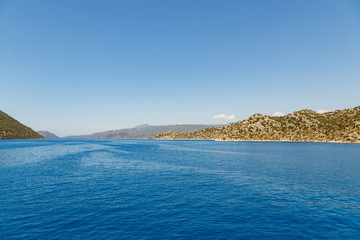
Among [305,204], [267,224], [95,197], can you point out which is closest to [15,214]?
[95,197]

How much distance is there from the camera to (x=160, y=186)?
134ft

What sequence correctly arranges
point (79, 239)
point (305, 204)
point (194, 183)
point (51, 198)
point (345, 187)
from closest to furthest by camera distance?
point (79, 239)
point (305, 204)
point (51, 198)
point (345, 187)
point (194, 183)

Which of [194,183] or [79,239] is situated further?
[194,183]

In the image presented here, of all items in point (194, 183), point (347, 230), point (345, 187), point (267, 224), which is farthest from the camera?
point (194, 183)

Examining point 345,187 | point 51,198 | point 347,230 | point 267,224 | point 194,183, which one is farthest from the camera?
point 194,183

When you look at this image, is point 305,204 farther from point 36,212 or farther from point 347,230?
point 36,212

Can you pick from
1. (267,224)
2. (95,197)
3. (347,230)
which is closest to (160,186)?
(95,197)

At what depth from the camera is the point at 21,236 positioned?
20234mm

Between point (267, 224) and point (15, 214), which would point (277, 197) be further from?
point (15, 214)

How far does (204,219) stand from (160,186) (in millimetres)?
18146

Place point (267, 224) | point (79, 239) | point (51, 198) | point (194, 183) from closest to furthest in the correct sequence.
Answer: point (79, 239) → point (267, 224) → point (51, 198) → point (194, 183)

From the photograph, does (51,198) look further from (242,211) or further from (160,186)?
(242,211)

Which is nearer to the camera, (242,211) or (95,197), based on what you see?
(242,211)

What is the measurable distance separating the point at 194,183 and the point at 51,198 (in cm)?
3000
